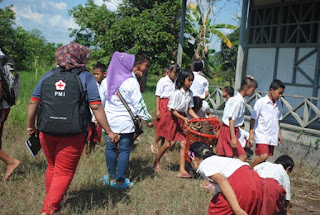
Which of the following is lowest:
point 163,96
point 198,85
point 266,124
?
point 266,124

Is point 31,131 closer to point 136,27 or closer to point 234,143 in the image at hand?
point 234,143

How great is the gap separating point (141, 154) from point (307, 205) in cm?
304

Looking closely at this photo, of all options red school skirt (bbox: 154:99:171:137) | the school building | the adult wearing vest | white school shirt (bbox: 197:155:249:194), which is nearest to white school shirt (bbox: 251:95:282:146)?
red school skirt (bbox: 154:99:171:137)

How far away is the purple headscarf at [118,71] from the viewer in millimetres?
4425

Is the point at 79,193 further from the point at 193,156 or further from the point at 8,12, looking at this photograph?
the point at 8,12

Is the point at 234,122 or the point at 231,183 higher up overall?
the point at 234,122

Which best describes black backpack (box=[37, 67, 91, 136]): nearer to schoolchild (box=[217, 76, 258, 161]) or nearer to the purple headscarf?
the purple headscarf

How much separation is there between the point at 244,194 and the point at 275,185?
2.07 feet

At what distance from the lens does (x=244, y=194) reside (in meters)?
2.93

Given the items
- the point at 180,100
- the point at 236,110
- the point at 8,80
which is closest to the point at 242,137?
the point at 236,110

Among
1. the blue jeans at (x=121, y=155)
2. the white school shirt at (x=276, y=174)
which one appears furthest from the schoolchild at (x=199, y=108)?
the white school shirt at (x=276, y=174)

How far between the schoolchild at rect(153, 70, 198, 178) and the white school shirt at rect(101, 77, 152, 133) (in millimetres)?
1080

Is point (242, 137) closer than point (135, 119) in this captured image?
No

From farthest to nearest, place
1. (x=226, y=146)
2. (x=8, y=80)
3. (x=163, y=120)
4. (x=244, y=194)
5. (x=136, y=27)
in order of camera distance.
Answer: (x=136, y=27) → (x=163, y=120) → (x=226, y=146) → (x=8, y=80) → (x=244, y=194)
